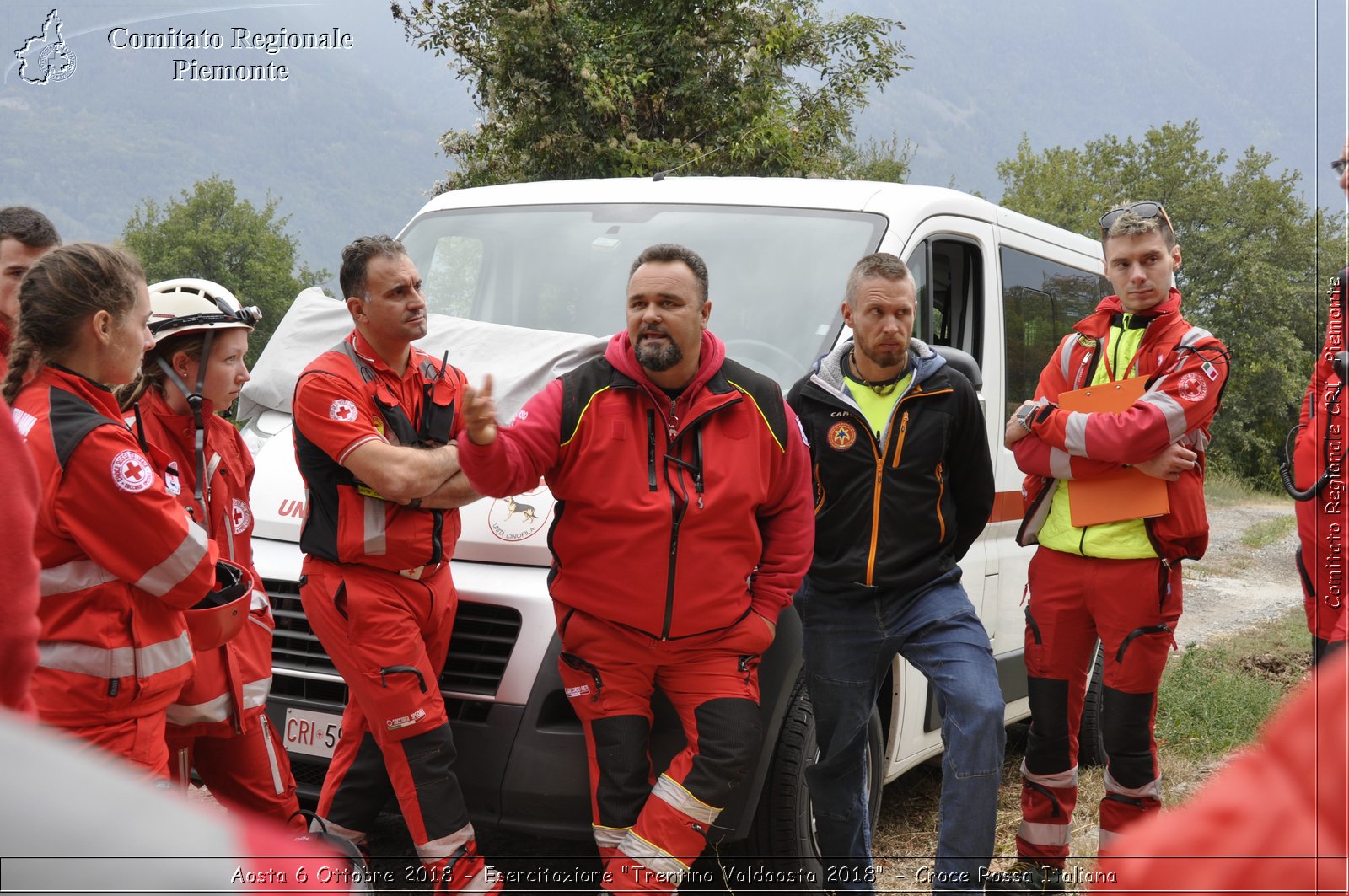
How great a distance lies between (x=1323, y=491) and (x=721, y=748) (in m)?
2.10

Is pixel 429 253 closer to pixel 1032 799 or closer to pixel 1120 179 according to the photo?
pixel 1032 799

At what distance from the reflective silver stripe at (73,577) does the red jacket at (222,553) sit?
0.44 m

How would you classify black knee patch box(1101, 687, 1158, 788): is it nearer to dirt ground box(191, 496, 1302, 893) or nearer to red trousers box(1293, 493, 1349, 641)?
dirt ground box(191, 496, 1302, 893)

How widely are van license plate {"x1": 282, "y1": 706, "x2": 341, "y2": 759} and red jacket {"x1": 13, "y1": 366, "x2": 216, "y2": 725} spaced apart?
3.07 ft

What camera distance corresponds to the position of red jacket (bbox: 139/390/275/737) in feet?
10.9

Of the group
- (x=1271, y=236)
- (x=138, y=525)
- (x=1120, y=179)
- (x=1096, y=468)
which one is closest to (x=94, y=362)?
(x=138, y=525)

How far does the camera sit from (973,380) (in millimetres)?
4574

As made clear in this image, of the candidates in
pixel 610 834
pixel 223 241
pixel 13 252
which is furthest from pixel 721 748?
pixel 223 241

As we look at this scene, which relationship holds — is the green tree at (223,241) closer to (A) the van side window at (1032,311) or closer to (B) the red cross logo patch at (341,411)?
(A) the van side window at (1032,311)

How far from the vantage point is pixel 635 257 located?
4668 millimetres

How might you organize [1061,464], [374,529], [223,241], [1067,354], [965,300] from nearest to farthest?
[374,529]
[1061,464]
[1067,354]
[965,300]
[223,241]

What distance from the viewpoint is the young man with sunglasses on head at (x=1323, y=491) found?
3.75 m

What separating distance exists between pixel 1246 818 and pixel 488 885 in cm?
309

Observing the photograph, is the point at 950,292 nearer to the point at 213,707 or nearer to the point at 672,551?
the point at 672,551
